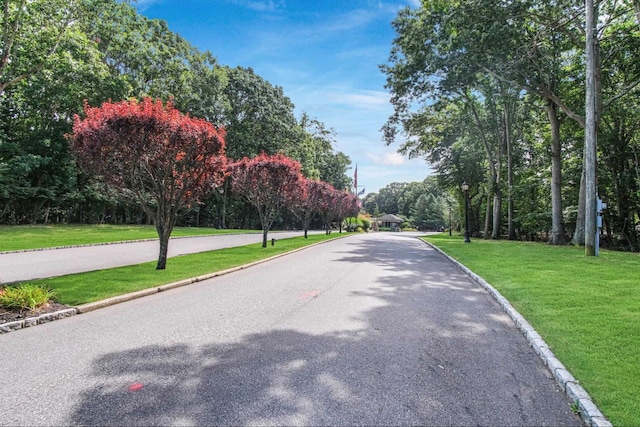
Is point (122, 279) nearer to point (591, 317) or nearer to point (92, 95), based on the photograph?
point (591, 317)

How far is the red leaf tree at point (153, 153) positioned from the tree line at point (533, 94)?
939 cm

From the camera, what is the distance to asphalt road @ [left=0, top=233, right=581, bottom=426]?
3023 millimetres

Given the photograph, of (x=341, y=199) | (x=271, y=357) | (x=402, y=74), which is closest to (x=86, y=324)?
(x=271, y=357)

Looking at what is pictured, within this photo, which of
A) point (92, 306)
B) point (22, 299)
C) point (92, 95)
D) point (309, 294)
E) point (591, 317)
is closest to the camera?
point (591, 317)

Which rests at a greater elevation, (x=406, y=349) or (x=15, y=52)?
(x=15, y=52)

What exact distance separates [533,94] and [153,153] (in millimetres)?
21667

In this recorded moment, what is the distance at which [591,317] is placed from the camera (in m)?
5.55

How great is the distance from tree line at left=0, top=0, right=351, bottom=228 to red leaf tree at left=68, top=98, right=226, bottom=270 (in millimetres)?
8118

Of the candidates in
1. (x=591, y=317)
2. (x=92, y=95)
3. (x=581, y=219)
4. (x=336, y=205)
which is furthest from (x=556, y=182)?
(x=92, y=95)

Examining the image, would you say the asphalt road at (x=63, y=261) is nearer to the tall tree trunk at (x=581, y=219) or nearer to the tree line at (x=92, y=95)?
the tree line at (x=92, y=95)

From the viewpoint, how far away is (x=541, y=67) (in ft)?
63.2

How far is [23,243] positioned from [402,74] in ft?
65.2

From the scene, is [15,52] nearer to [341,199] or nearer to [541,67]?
[541,67]

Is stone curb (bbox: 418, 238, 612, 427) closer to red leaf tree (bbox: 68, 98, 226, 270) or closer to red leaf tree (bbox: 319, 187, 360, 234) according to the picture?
red leaf tree (bbox: 68, 98, 226, 270)
